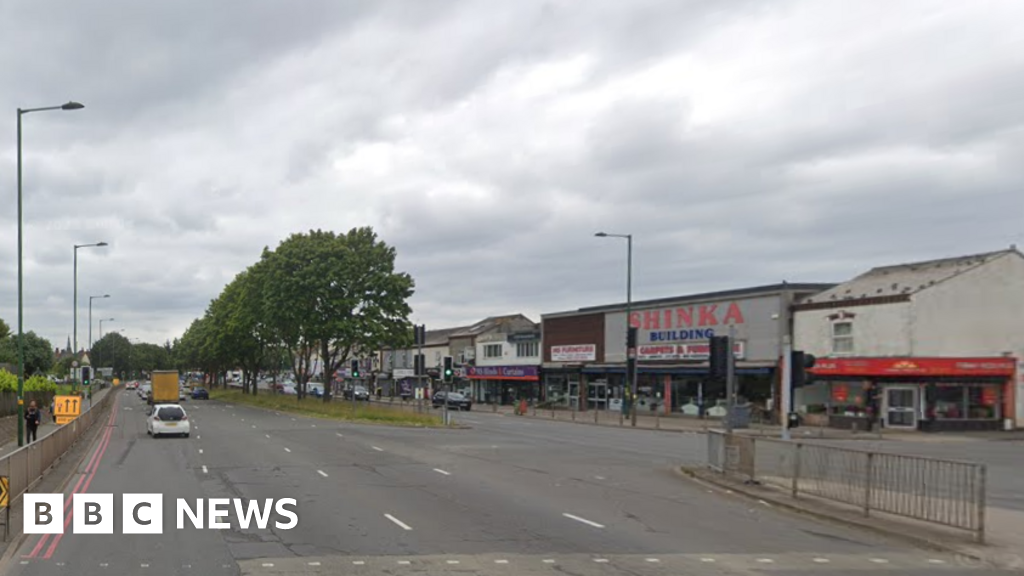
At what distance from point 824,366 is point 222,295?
70527 millimetres

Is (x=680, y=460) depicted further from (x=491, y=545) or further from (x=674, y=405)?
(x=674, y=405)

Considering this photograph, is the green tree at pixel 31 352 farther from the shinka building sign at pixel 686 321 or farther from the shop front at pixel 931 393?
the shop front at pixel 931 393

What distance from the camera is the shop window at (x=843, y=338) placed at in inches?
1928

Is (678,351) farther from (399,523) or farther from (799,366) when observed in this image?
(399,523)

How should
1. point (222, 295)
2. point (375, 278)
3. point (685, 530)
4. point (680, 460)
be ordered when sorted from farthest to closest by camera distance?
point (222, 295), point (375, 278), point (680, 460), point (685, 530)

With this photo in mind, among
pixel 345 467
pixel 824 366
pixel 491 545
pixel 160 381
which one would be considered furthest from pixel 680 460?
pixel 160 381

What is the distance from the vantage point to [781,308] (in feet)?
175

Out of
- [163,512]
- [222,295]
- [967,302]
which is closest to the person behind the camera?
[163,512]

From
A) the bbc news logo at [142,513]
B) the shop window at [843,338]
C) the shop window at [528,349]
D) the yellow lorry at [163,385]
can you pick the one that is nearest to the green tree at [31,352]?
the yellow lorry at [163,385]

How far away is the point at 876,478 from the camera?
1638 cm

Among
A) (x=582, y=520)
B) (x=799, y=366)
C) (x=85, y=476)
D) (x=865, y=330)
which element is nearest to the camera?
(x=582, y=520)

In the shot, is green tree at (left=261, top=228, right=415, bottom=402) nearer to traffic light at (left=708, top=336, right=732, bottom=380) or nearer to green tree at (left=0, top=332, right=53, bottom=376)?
traffic light at (left=708, top=336, right=732, bottom=380)

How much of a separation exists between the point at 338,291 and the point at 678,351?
77.9 feet

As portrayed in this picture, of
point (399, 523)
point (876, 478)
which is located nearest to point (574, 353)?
point (876, 478)
